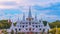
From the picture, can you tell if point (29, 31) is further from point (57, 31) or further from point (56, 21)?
point (56, 21)

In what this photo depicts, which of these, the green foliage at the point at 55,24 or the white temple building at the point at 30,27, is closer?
the white temple building at the point at 30,27

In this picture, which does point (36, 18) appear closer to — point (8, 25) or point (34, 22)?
point (34, 22)

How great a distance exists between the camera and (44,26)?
1562cm

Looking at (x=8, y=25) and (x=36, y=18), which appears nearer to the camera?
(x=36, y=18)

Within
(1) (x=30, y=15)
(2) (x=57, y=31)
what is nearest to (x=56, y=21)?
(1) (x=30, y=15)

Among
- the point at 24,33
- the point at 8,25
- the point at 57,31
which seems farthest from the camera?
the point at 8,25

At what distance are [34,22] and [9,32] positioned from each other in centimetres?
145

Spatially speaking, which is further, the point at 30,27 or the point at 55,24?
the point at 55,24

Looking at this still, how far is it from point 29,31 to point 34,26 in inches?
15.6

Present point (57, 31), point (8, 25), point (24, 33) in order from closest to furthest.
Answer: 1. point (57, 31)
2. point (24, 33)
3. point (8, 25)

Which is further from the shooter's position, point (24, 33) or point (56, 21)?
point (56, 21)

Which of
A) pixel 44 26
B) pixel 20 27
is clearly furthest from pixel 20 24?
pixel 44 26

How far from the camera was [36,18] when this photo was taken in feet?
51.3

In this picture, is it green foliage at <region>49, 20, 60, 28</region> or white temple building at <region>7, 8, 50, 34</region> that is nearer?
white temple building at <region>7, 8, 50, 34</region>
